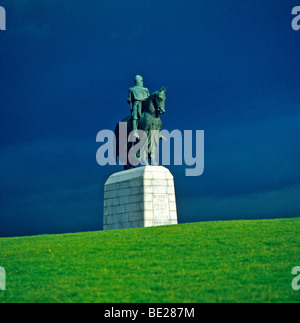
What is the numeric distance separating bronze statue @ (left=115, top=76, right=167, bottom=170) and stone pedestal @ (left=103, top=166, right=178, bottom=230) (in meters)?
1.34

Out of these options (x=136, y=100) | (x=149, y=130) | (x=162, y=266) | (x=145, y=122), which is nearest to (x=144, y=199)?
(x=149, y=130)

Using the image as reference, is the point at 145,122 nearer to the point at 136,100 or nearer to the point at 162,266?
the point at 136,100

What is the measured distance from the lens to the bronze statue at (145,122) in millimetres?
28578

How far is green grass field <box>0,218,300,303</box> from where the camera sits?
1192cm

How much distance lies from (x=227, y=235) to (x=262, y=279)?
6.44 m

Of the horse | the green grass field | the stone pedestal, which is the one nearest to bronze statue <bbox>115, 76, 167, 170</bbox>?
the horse

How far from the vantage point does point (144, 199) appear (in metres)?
27.2

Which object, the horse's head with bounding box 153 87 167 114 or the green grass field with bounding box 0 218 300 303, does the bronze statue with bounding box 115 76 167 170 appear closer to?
the horse's head with bounding box 153 87 167 114

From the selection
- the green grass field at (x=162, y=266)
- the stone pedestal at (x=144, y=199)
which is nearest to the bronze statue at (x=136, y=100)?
the stone pedestal at (x=144, y=199)

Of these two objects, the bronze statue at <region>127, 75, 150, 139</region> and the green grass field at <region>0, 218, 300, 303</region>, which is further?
the bronze statue at <region>127, 75, 150, 139</region>

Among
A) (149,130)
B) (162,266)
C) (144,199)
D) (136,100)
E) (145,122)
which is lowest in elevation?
(162,266)

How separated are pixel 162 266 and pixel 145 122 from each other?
15.4 m
